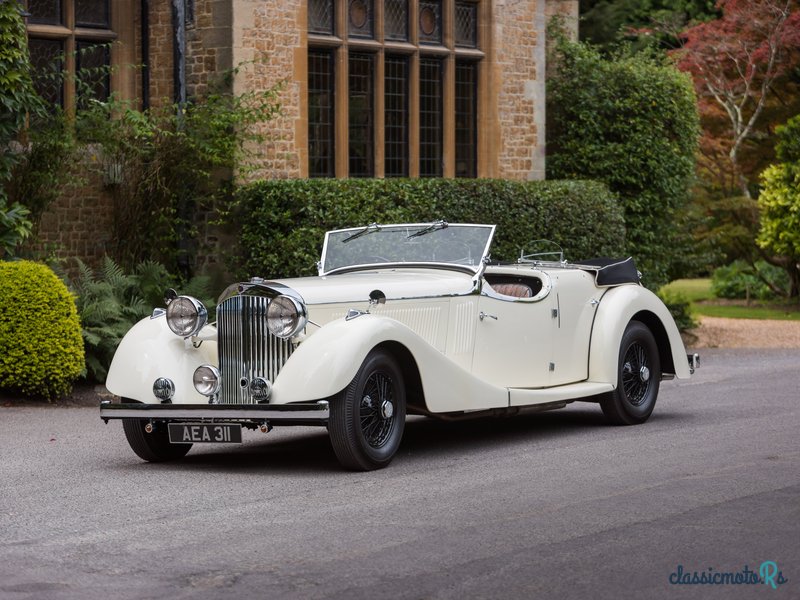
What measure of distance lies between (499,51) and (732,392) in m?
7.52

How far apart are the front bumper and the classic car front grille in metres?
0.29

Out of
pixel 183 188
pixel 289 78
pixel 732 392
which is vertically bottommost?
pixel 732 392

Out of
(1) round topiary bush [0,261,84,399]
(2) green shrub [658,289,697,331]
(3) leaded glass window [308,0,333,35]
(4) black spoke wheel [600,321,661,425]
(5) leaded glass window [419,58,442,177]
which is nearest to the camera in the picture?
(4) black spoke wheel [600,321,661,425]

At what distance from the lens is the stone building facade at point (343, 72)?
16.1 metres

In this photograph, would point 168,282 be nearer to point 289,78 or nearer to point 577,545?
point 289,78

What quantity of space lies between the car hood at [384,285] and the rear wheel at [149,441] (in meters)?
1.25

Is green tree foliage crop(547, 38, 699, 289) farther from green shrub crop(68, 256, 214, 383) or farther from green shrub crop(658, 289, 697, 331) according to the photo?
green shrub crop(68, 256, 214, 383)

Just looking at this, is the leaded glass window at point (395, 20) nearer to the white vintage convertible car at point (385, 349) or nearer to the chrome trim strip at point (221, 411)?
the white vintage convertible car at point (385, 349)

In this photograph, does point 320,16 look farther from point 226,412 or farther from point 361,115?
point 226,412

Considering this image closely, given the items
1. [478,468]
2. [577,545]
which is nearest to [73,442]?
[478,468]

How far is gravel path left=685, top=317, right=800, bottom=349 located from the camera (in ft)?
62.8

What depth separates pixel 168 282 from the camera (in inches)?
605

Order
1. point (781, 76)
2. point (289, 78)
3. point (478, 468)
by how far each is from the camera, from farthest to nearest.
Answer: point (781, 76) → point (289, 78) → point (478, 468)

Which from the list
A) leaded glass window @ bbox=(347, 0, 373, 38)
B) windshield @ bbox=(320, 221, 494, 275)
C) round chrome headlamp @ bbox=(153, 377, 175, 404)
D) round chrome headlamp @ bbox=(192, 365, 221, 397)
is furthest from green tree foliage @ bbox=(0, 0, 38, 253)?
round chrome headlamp @ bbox=(192, 365, 221, 397)
